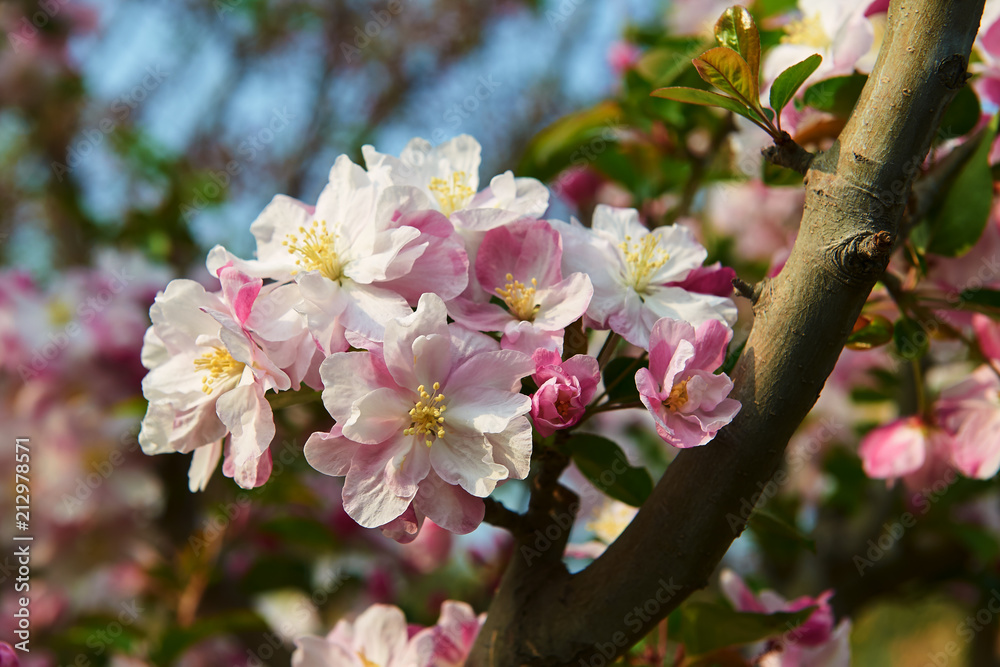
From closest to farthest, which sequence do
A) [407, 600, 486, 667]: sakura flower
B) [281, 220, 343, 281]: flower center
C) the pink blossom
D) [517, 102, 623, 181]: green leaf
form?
[281, 220, 343, 281]: flower center
[407, 600, 486, 667]: sakura flower
the pink blossom
[517, 102, 623, 181]: green leaf

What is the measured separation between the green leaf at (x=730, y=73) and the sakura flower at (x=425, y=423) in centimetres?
34

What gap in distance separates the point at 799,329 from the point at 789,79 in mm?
255

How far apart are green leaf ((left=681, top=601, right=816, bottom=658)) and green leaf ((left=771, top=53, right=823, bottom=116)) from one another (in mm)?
556

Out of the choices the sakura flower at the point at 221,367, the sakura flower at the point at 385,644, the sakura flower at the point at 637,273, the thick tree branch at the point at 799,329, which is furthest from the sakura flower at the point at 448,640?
the sakura flower at the point at 637,273

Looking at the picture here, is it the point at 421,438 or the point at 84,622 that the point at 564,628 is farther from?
the point at 84,622

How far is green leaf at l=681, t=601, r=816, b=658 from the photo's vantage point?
2.78 feet

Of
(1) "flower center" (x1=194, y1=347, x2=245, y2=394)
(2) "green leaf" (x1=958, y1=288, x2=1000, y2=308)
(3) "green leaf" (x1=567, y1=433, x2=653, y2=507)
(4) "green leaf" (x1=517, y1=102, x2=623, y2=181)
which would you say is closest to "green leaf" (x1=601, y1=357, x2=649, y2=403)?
(3) "green leaf" (x1=567, y1=433, x2=653, y2=507)

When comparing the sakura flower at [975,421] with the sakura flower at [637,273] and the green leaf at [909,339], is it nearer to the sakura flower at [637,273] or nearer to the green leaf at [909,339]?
the green leaf at [909,339]

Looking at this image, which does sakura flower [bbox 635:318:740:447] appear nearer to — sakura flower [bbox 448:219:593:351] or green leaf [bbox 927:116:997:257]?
sakura flower [bbox 448:219:593:351]

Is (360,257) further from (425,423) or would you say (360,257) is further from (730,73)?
(730,73)

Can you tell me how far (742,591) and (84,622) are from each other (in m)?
1.47

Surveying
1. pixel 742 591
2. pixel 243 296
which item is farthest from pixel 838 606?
pixel 243 296

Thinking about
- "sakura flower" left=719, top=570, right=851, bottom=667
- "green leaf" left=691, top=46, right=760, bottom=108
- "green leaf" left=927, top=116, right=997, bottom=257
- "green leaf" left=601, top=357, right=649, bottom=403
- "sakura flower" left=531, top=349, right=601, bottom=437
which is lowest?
Answer: "sakura flower" left=719, top=570, right=851, bottom=667

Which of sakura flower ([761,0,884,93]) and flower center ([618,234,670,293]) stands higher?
sakura flower ([761,0,884,93])
